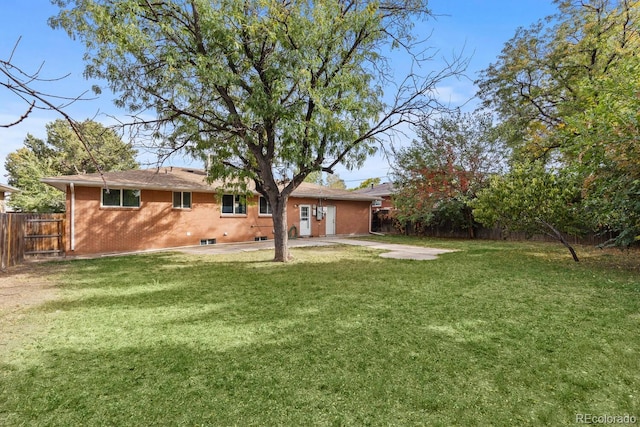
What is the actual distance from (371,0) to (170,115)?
6099mm

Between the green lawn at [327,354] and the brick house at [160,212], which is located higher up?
the brick house at [160,212]

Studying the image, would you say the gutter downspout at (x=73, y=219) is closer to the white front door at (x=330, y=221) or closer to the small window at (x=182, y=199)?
the small window at (x=182, y=199)

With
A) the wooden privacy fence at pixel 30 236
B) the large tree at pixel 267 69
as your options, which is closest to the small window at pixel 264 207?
the large tree at pixel 267 69

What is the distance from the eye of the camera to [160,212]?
42.4 feet

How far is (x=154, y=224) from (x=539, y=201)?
43.6ft

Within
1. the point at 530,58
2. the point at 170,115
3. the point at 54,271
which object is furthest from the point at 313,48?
the point at 530,58

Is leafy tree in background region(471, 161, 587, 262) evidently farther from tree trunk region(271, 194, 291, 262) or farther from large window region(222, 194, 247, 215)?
large window region(222, 194, 247, 215)

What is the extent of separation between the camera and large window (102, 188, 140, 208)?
11663 millimetres

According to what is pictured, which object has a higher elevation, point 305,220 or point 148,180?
point 148,180

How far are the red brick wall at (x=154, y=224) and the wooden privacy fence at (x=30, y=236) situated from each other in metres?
0.34

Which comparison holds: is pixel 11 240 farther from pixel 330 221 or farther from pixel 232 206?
pixel 330 221

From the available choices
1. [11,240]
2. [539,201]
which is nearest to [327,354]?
[539,201]

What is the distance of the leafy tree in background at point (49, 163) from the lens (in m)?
19.9

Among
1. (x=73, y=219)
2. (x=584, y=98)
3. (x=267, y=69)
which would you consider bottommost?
(x=73, y=219)
